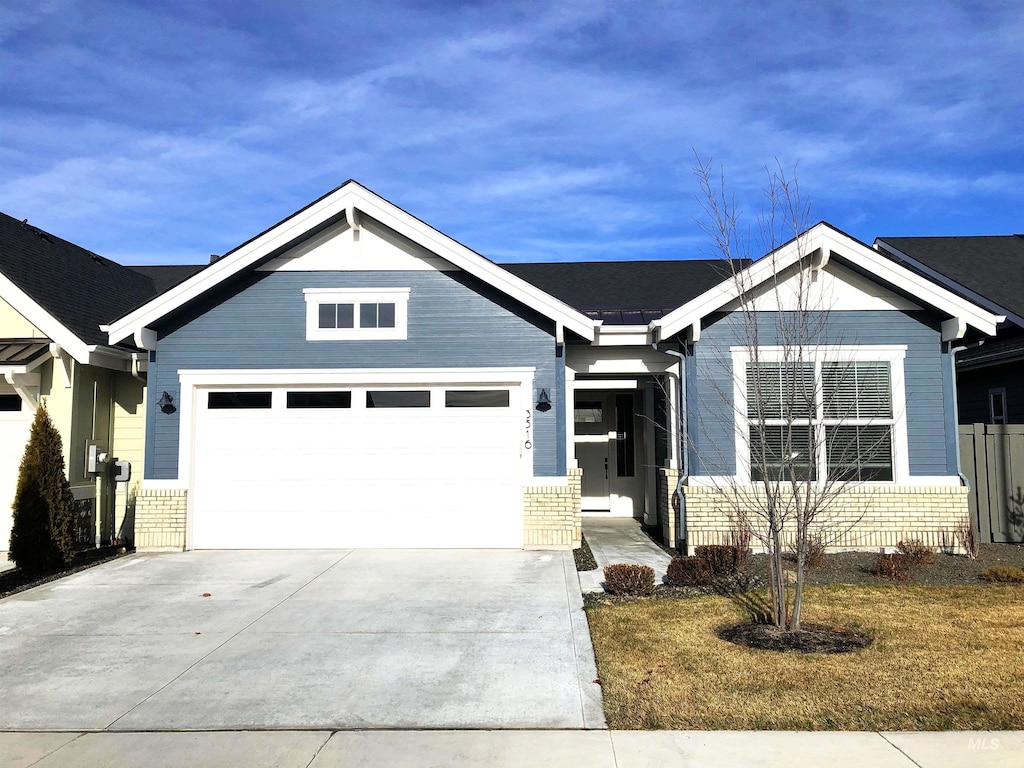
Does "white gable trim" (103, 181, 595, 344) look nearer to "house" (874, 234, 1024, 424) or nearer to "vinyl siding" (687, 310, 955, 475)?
"vinyl siding" (687, 310, 955, 475)

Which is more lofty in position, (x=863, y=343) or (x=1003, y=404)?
(x=863, y=343)

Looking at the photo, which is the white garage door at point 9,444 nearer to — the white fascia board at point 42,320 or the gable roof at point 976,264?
the white fascia board at point 42,320

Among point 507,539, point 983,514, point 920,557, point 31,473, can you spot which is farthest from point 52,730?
point 983,514

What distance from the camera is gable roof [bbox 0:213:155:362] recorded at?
12.0 meters

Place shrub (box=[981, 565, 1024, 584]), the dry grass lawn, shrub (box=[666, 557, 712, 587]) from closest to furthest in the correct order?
the dry grass lawn → shrub (box=[666, 557, 712, 587]) → shrub (box=[981, 565, 1024, 584])

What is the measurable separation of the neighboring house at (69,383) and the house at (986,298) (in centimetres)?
1499

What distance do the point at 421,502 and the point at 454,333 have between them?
2.63m

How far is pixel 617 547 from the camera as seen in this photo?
12016 mm

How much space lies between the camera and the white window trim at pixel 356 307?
39.6 feet

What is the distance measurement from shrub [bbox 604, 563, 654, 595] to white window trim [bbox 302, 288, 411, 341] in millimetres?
5228

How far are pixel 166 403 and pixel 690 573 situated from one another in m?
8.08

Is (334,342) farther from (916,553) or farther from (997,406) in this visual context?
(997,406)

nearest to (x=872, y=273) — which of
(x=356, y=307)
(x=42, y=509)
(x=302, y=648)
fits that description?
(x=356, y=307)

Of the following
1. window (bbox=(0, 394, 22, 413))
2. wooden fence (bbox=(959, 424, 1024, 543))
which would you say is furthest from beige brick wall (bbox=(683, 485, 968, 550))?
window (bbox=(0, 394, 22, 413))
